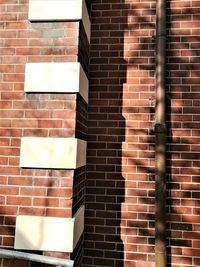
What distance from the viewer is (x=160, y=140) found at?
8.80ft

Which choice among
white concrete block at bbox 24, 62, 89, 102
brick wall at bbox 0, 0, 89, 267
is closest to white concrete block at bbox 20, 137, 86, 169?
brick wall at bbox 0, 0, 89, 267

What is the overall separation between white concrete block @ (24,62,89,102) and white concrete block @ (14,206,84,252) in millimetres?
1124

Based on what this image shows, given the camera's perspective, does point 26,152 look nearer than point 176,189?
Yes

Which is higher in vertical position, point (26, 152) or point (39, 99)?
point (39, 99)

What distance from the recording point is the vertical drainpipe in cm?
256

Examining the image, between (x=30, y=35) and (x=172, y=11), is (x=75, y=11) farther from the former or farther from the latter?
(x=172, y=11)

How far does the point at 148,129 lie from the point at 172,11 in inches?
52.9

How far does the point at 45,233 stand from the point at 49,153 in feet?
2.20

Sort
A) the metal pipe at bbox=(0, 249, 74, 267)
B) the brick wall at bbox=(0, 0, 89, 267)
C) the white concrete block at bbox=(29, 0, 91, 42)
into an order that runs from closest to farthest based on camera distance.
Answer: the metal pipe at bbox=(0, 249, 74, 267)
the brick wall at bbox=(0, 0, 89, 267)
the white concrete block at bbox=(29, 0, 91, 42)

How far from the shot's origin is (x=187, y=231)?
264 centimetres

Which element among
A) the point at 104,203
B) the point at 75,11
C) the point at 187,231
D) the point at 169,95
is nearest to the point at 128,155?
the point at 104,203

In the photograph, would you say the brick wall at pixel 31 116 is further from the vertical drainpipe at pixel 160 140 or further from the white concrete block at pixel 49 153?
the vertical drainpipe at pixel 160 140

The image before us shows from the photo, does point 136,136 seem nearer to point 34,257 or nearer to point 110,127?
point 110,127

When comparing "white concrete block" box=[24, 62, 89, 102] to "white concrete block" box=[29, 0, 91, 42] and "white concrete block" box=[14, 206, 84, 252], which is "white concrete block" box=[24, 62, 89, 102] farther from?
"white concrete block" box=[14, 206, 84, 252]
